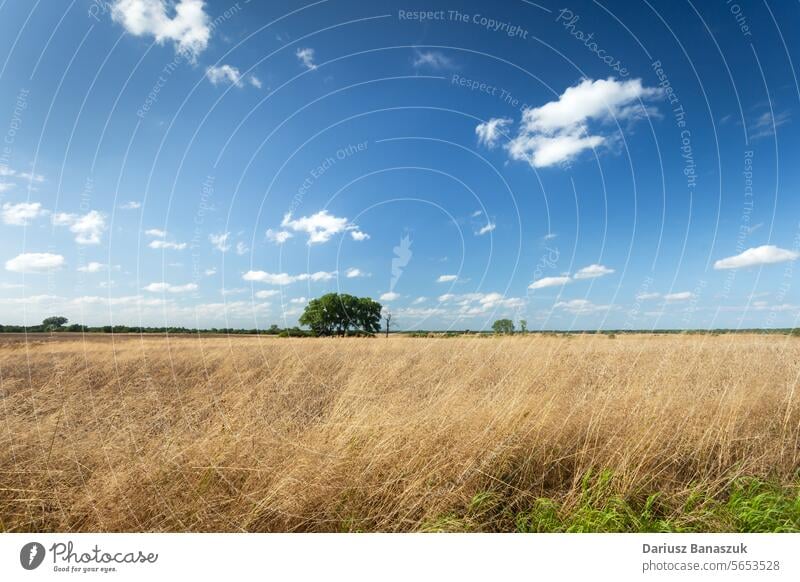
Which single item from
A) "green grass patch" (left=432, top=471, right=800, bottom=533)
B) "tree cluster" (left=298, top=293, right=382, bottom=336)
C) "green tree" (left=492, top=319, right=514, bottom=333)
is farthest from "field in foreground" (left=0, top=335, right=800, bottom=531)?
"tree cluster" (left=298, top=293, right=382, bottom=336)

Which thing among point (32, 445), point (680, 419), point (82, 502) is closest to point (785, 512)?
point (680, 419)

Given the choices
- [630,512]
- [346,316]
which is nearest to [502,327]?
[630,512]

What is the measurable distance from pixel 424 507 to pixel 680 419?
390 cm

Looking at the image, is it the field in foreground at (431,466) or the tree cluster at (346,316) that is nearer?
the field in foreground at (431,466)

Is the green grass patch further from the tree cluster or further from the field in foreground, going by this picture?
the tree cluster
